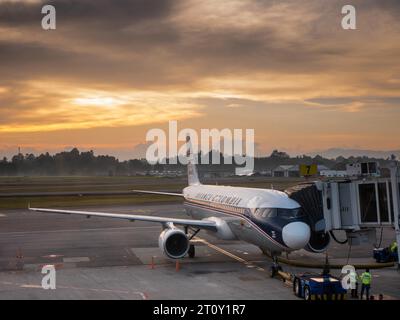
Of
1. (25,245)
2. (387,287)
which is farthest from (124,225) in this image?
(387,287)

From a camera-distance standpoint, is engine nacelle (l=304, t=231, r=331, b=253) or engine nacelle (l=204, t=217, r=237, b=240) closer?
engine nacelle (l=304, t=231, r=331, b=253)

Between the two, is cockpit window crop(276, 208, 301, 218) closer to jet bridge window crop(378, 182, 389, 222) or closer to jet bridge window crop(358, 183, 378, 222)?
jet bridge window crop(358, 183, 378, 222)

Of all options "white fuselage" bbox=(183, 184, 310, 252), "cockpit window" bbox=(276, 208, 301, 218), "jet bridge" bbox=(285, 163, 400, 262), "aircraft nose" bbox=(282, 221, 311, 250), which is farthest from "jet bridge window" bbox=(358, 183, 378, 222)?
"cockpit window" bbox=(276, 208, 301, 218)

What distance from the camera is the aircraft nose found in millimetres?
24797

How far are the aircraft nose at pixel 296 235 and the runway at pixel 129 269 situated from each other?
2.18 meters

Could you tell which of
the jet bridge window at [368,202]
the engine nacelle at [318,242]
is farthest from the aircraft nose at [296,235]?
the jet bridge window at [368,202]

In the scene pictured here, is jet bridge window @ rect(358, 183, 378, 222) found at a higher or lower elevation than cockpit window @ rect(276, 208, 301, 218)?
higher

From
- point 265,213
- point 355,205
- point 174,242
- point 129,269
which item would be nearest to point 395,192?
point 355,205

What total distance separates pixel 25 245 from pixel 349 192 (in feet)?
86.5

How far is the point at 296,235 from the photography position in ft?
81.3

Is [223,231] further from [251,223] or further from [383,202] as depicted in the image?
[383,202]

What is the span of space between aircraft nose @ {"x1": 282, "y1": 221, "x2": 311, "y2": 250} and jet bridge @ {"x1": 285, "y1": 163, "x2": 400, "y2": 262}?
3.28ft
